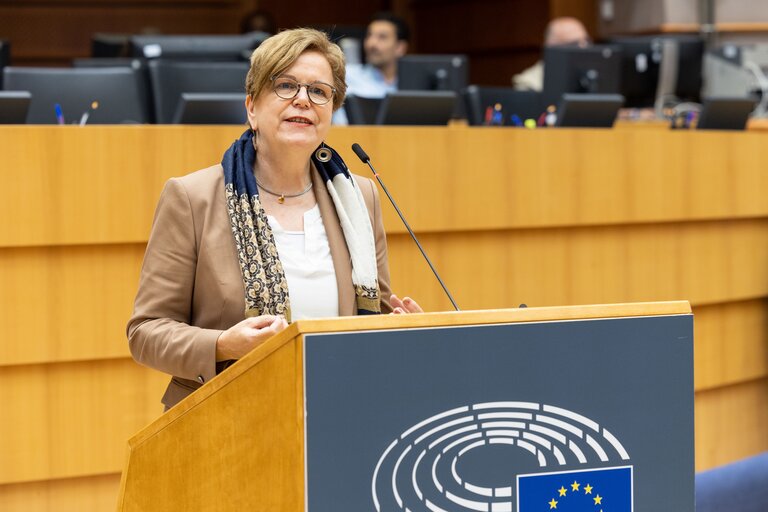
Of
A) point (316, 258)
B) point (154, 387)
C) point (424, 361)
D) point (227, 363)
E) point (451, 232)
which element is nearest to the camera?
point (424, 361)

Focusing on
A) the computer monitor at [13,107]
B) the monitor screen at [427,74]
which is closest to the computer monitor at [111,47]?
the monitor screen at [427,74]

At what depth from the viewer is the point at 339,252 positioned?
1.81 meters

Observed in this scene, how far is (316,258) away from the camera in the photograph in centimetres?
179

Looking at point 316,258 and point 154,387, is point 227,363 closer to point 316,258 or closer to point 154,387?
point 316,258

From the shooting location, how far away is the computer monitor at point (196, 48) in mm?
5129

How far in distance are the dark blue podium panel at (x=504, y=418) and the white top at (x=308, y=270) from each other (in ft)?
1.29

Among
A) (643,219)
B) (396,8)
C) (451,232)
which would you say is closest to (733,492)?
(643,219)

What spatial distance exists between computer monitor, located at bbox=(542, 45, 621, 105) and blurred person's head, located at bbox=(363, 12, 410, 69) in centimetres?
84

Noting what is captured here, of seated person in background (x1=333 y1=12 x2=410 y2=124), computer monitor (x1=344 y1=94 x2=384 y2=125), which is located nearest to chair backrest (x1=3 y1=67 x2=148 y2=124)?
computer monitor (x1=344 y1=94 x2=384 y2=125)

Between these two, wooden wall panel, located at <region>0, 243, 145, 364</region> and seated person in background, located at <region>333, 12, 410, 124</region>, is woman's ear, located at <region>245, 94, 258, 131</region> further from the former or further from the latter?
seated person in background, located at <region>333, 12, 410, 124</region>

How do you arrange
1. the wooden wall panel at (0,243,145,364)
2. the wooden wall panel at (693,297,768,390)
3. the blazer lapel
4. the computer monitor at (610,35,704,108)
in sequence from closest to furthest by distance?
the blazer lapel < the wooden wall panel at (0,243,145,364) < the wooden wall panel at (693,297,768,390) < the computer monitor at (610,35,704,108)

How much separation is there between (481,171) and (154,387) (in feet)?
3.65

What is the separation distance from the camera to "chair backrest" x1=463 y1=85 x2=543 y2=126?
4.63 m

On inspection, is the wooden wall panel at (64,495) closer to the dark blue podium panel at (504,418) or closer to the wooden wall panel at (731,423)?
the dark blue podium panel at (504,418)
